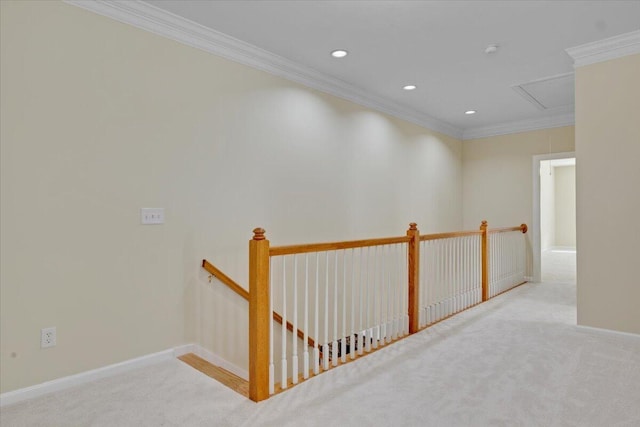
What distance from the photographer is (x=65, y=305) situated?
2391 millimetres

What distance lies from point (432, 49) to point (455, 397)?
9.57 feet

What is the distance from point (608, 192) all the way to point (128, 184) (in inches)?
157

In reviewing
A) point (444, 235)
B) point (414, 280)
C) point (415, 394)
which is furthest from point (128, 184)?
point (444, 235)

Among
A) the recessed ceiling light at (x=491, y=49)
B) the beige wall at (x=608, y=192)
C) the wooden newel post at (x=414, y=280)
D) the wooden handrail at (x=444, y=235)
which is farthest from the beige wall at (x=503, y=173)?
the wooden newel post at (x=414, y=280)

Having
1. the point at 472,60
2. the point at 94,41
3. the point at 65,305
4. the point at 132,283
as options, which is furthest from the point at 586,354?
the point at 94,41

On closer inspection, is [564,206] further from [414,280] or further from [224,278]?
[224,278]

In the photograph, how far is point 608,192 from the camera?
10.9 ft

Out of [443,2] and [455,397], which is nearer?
[455,397]

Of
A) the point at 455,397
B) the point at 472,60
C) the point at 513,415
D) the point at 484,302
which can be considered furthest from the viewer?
the point at 484,302

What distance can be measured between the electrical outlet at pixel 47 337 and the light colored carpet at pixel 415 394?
1.01 ft

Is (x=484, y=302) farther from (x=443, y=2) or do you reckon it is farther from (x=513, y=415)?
(x=443, y=2)

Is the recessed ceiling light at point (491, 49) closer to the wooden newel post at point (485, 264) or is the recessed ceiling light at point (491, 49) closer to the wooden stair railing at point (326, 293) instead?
the wooden stair railing at point (326, 293)

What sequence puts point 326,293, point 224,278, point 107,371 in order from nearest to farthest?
point 107,371 < point 326,293 < point 224,278

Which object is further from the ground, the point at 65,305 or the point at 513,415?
the point at 65,305
